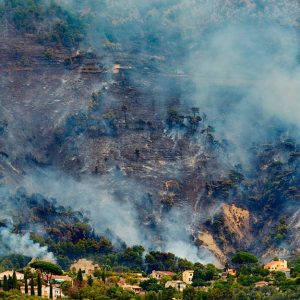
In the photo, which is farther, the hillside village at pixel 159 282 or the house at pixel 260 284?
the house at pixel 260 284

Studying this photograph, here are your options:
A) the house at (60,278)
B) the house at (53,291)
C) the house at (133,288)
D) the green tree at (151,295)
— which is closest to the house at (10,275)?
the house at (60,278)

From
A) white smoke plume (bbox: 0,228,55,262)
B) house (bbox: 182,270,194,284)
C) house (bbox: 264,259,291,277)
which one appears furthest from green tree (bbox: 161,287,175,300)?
white smoke plume (bbox: 0,228,55,262)

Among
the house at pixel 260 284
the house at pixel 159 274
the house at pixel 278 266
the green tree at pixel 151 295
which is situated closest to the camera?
the green tree at pixel 151 295

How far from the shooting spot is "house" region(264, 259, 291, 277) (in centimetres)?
13938

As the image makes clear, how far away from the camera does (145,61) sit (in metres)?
190

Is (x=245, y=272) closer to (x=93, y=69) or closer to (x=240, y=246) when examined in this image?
(x=240, y=246)

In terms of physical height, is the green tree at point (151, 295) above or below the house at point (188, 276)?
below

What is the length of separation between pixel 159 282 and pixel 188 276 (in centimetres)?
453

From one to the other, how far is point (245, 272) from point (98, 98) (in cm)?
4573

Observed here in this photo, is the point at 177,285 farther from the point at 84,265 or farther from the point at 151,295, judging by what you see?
the point at 84,265

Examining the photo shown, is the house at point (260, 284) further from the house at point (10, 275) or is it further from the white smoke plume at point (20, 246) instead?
the white smoke plume at point (20, 246)

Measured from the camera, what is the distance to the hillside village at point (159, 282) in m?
125

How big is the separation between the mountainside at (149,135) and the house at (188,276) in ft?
43.2

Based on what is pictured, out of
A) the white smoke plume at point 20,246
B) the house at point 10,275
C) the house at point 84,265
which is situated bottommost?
the house at point 10,275
